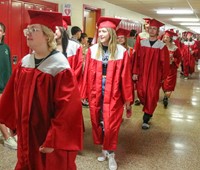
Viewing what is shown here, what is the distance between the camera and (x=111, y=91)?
3000 millimetres

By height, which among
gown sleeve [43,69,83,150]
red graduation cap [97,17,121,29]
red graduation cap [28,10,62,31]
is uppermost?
red graduation cap [97,17,121,29]

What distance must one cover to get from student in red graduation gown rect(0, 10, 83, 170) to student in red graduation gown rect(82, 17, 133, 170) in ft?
3.73

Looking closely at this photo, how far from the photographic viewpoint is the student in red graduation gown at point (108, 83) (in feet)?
9.82

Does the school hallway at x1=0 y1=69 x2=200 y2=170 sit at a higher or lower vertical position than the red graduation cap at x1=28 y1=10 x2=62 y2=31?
lower

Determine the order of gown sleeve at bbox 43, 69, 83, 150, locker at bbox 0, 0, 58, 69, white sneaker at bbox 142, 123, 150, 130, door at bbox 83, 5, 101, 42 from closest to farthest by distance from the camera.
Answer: gown sleeve at bbox 43, 69, 83, 150, white sneaker at bbox 142, 123, 150, 130, locker at bbox 0, 0, 58, 69, door at bbox 83, 5, 101, 42

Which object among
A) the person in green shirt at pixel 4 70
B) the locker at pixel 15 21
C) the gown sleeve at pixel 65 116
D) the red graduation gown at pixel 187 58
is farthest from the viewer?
the red graduation gown at pixel 187 58

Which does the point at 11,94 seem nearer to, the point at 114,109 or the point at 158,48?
the point at 114,109

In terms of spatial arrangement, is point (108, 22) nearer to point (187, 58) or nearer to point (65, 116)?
point (65, 116)

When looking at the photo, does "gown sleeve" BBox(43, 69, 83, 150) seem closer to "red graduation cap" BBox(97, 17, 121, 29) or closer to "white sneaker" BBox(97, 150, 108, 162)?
"red graduation cap" BBox(97, 17, 121, 29)

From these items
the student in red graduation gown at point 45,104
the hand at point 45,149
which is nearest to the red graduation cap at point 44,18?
the student in red graduation gown at point 45,104

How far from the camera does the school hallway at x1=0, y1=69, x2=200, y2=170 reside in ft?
10.5

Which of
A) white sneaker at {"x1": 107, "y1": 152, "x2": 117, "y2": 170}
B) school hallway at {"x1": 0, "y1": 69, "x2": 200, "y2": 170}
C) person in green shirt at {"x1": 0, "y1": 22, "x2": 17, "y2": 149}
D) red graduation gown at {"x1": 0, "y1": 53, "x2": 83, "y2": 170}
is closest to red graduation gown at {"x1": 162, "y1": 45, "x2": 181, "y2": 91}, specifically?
school hallway at {"x1": 0, "y1": 69, "x2": 200, "y2": 170}

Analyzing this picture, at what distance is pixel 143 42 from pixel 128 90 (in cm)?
155

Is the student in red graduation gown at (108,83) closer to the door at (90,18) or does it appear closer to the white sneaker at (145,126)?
the white sneaker at (145,126)
